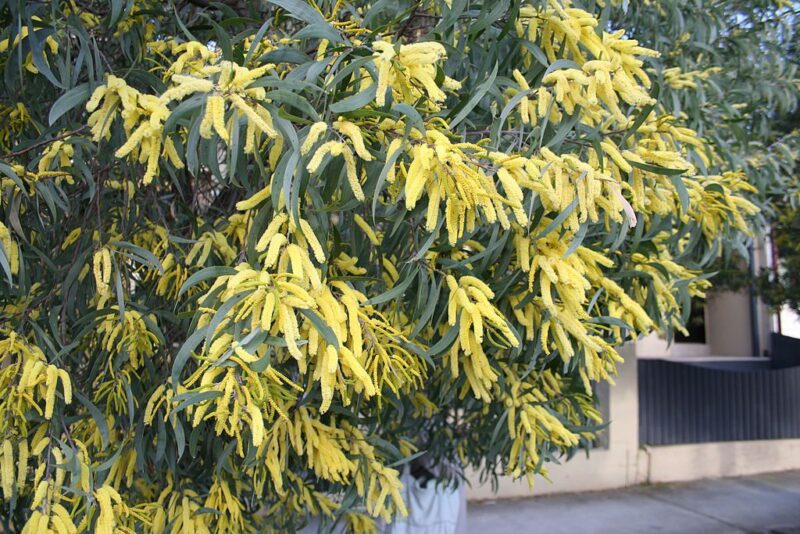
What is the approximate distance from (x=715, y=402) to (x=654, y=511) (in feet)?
6.88

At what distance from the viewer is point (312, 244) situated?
1697mm

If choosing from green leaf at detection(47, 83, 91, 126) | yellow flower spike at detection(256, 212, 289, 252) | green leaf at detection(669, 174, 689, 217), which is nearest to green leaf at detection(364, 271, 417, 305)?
yellow flower spike at detection(256, 212, 289, 252)

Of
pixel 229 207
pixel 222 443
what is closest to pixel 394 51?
pixel 222 443

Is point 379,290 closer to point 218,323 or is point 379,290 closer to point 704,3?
point 218,323

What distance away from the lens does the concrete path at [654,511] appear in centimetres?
706

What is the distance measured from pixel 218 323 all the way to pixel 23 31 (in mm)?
1345

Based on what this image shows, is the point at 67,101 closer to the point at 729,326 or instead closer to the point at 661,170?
the point at 661,170

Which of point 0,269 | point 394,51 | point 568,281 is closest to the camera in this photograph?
point 394,51

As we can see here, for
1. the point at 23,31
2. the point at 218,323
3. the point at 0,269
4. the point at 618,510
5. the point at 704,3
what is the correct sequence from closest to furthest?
the point at 218,323 < the point at 23,31 < the point at 0,269 < the point at 704,3 < the point at 618,510

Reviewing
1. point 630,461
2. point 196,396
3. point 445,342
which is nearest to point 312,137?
point 196,396

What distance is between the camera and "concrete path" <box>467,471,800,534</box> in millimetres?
7059

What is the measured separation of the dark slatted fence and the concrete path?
0.66 meters

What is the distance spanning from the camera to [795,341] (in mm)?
8102

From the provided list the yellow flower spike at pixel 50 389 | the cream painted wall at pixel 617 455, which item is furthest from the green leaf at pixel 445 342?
the cream painted wall at pixel 617 455
